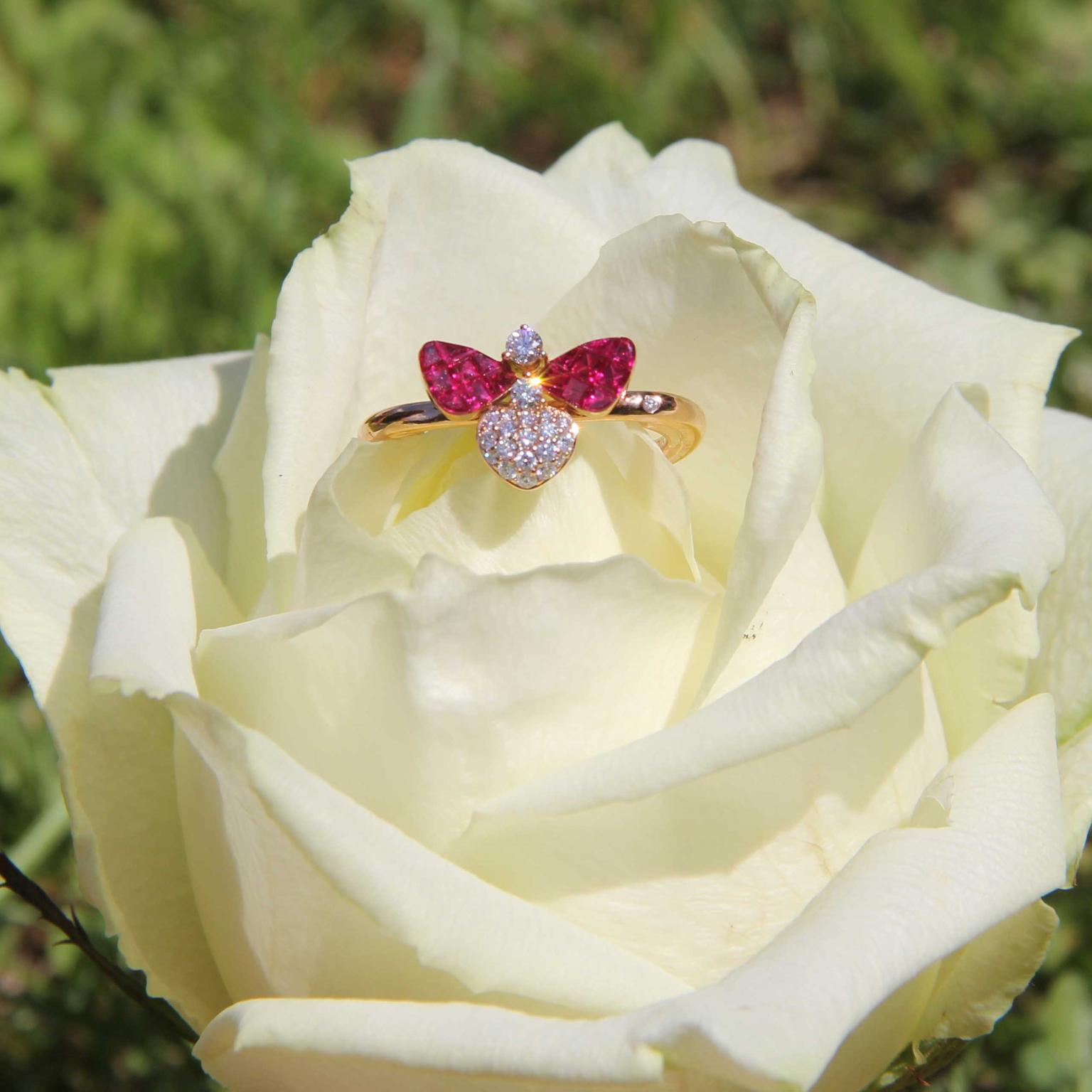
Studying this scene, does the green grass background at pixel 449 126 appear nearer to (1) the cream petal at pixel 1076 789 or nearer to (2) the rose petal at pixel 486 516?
(2) the rose petal at pixel 486 516

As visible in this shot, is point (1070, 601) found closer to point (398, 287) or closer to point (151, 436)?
point (398, 287)

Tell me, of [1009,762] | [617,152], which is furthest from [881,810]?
[617,152]

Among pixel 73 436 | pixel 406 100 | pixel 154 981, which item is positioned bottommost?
pixel 154 981

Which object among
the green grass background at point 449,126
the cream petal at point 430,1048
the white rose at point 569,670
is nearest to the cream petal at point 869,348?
the white rose at point 569,670

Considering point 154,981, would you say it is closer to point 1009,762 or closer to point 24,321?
point 1009,762

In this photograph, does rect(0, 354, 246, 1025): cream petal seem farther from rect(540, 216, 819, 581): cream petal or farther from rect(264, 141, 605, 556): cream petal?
rect(540, 216, 819, 581): cream petal

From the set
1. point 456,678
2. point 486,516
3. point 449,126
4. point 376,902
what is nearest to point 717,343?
point 486,516

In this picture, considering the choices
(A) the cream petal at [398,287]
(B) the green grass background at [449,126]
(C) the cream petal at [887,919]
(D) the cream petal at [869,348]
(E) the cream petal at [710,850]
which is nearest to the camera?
(C) the cream petal at [887,919]
